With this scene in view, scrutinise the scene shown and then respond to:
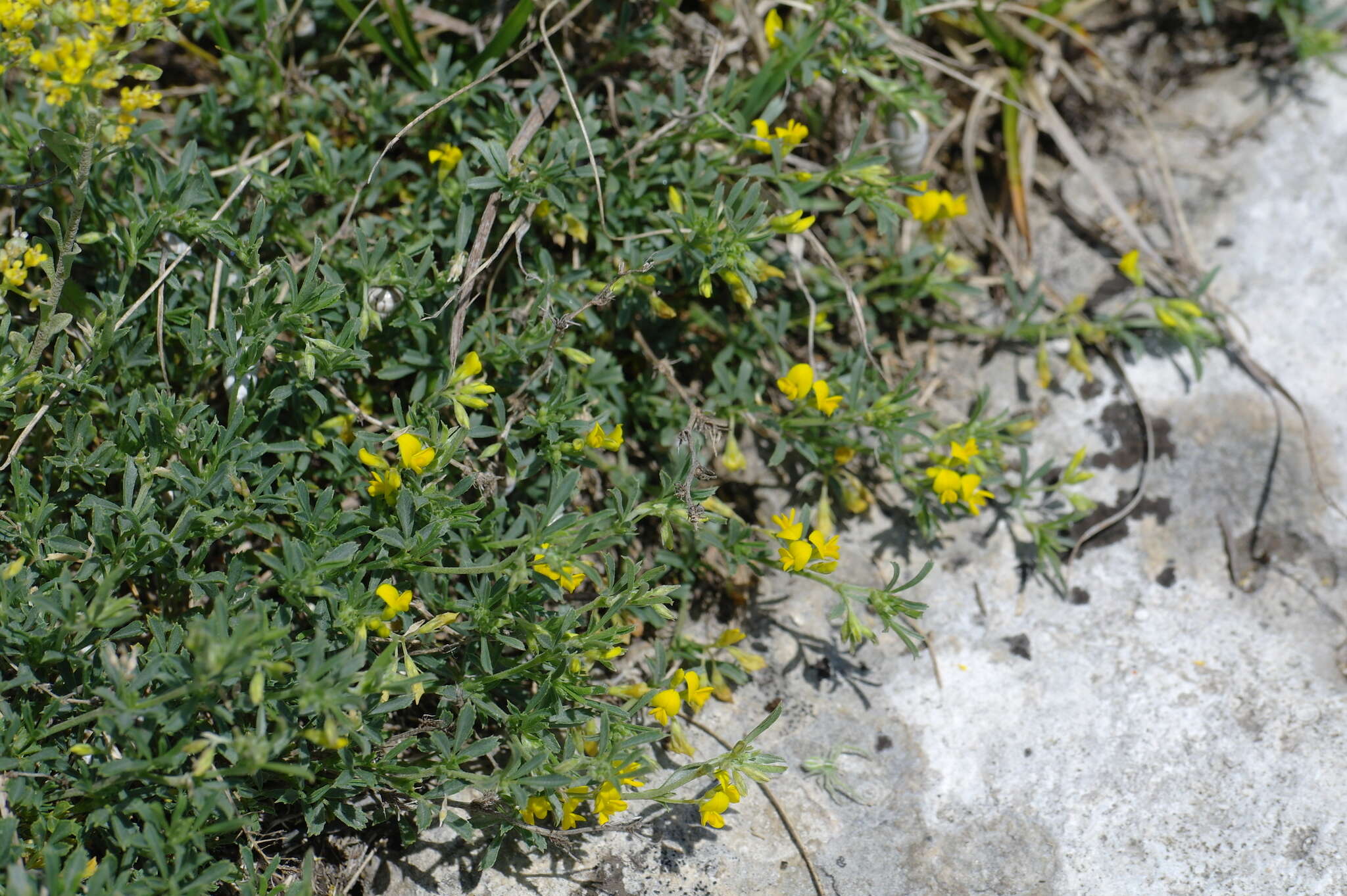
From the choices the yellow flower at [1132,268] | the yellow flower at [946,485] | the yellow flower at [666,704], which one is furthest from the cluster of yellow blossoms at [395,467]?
the yellow flower at [1132,268]

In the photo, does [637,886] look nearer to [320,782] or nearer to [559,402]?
[320,782]

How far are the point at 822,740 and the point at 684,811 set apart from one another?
44 centimetres

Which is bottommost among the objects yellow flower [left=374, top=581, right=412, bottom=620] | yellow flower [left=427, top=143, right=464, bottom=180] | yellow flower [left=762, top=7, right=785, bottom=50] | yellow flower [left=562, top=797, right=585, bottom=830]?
yellow flower [left=562, top=797, right=585, bottom=830]

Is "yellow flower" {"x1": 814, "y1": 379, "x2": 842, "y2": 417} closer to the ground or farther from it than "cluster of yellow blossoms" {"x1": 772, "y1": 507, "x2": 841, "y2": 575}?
farther from it

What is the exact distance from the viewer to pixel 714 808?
2486 mm

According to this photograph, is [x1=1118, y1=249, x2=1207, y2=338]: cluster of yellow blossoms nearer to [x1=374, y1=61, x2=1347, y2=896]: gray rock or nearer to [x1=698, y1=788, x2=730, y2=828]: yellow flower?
[x1=374, y1=61, x2=1347, y2=896]: gray rock

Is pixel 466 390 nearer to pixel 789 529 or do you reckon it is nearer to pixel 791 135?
pixel 789 529

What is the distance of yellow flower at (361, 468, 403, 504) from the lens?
8.28 feet

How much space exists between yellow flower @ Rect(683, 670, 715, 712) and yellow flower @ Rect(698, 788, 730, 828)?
0.83 ft

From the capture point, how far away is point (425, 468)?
2531 millimetres

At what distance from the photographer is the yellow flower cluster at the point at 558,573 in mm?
2430

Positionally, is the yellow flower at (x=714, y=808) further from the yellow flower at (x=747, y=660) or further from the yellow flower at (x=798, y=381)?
the yellow flower at (x=798, y=381)

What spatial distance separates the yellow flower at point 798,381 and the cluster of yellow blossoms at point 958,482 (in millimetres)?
463

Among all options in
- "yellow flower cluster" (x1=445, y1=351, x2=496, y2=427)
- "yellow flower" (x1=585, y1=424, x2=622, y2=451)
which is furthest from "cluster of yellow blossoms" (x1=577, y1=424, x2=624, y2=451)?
"yellow flower cluster" (x1=445, y1=351, x2=496, y2=427)
